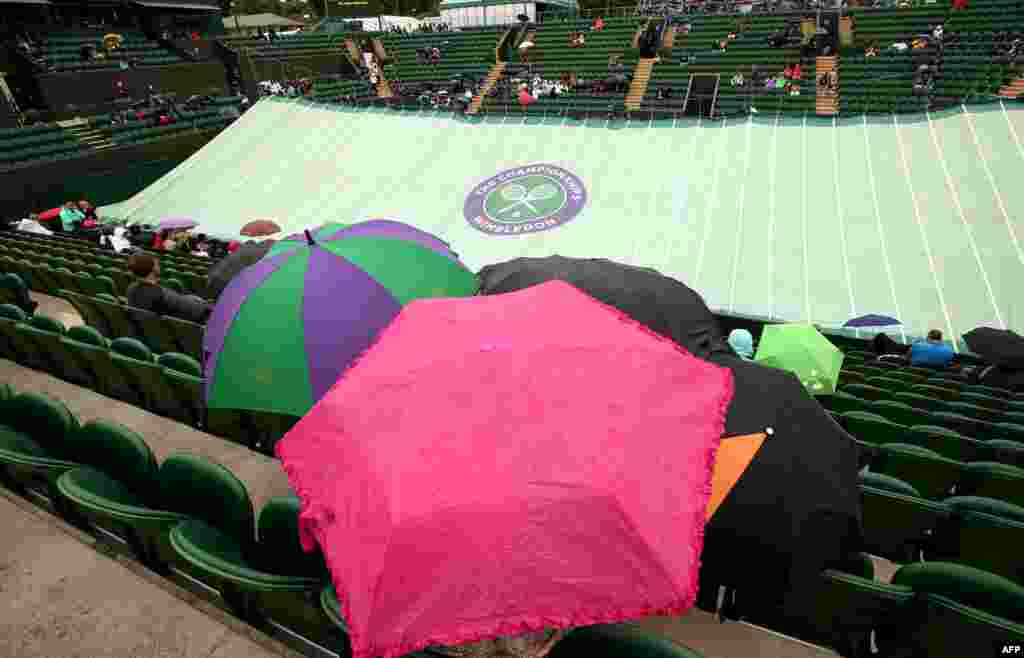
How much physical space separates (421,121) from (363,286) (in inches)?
510

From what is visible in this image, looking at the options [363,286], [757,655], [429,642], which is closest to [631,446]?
[429,642]

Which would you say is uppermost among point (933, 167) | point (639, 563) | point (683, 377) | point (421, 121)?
point (421, 121)

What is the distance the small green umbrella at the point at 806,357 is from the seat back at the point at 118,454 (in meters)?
4.89

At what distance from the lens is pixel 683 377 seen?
1.98m

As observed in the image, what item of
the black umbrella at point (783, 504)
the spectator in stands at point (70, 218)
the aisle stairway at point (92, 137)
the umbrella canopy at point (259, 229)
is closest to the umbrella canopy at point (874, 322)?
the black umbrella at point (783, 504)

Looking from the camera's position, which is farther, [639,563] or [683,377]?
[683,377]

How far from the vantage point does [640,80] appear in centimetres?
2244

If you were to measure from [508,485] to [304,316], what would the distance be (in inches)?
81.4

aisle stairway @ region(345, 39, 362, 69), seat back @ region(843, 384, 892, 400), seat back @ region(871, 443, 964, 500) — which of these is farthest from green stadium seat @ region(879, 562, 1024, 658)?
aisle stairway @ region(345, 39, 362, 69)

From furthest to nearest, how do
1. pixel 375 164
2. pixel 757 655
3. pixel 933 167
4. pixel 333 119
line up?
1. pixel 333 119
2. pixel 375 164
3. pixel 933 167
4. pixel 757 655

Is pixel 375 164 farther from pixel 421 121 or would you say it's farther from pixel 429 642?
pixel 429 642

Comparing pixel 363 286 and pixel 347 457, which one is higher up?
pixel 363 286

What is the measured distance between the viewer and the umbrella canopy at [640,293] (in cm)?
382

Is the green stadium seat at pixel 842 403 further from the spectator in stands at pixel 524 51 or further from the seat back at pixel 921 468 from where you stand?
the spectator in stands at pixel 524 51
